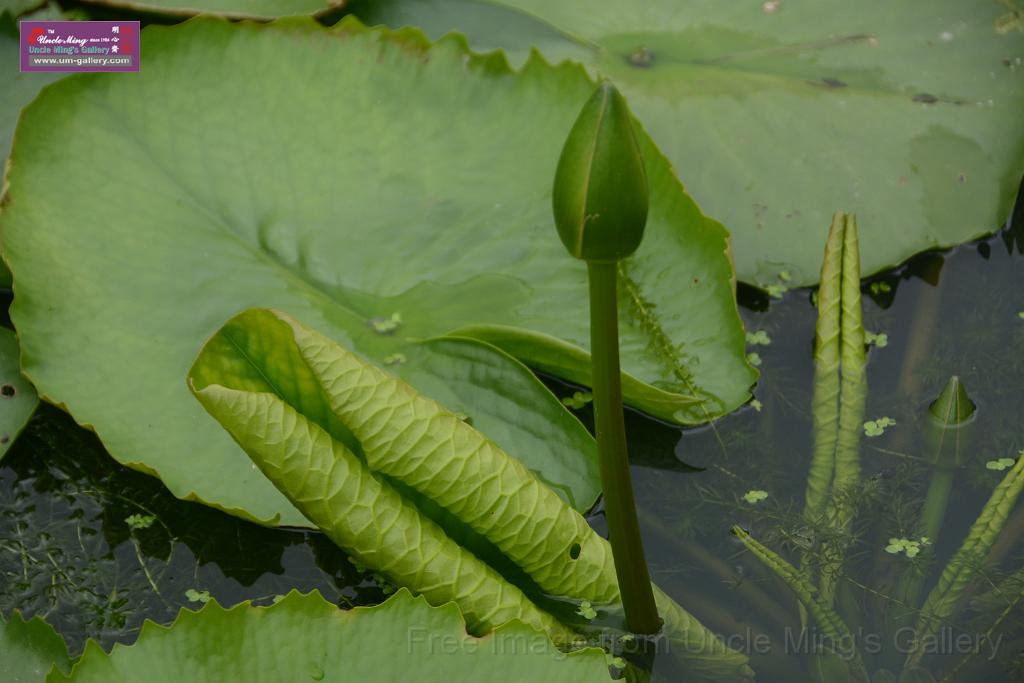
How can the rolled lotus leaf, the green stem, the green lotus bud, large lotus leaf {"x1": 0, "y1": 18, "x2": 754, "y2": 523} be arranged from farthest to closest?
large lotus leaf {"x1": 0, "y1": 18, "x2": 754, "y2": 523} → the rolled lotus leaf → the green stem → the green lotus bud

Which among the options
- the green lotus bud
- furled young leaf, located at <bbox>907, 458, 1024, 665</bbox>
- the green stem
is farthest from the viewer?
furled young leaf, located at <bbox>907, 458, 1024, 665</bbox>

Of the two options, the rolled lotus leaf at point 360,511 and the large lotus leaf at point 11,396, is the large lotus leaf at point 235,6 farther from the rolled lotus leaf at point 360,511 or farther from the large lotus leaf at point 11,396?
the rolled lotus leaf at point 360,511

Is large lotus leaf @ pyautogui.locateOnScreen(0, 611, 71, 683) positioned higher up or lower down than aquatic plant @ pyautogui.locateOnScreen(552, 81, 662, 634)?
lower down

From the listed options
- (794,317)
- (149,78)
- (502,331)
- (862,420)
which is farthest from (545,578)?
(149,78)

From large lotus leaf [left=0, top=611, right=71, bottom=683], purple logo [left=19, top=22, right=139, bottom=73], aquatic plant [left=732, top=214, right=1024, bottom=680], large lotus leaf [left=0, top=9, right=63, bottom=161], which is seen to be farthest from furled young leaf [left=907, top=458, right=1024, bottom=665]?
large lotus leaf [left=0, top=9, right=63, bottom=161]

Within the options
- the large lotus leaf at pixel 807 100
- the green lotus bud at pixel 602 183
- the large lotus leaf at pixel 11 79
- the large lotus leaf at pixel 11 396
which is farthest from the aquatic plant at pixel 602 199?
the large lotus leaf at pixel 11 79

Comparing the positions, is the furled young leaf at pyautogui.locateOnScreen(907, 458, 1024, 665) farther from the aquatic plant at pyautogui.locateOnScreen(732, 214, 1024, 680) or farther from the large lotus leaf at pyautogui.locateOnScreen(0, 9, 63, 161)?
the large lotus leaf at pyautogui.locateOnScreen(0, 9, 63, 161)
